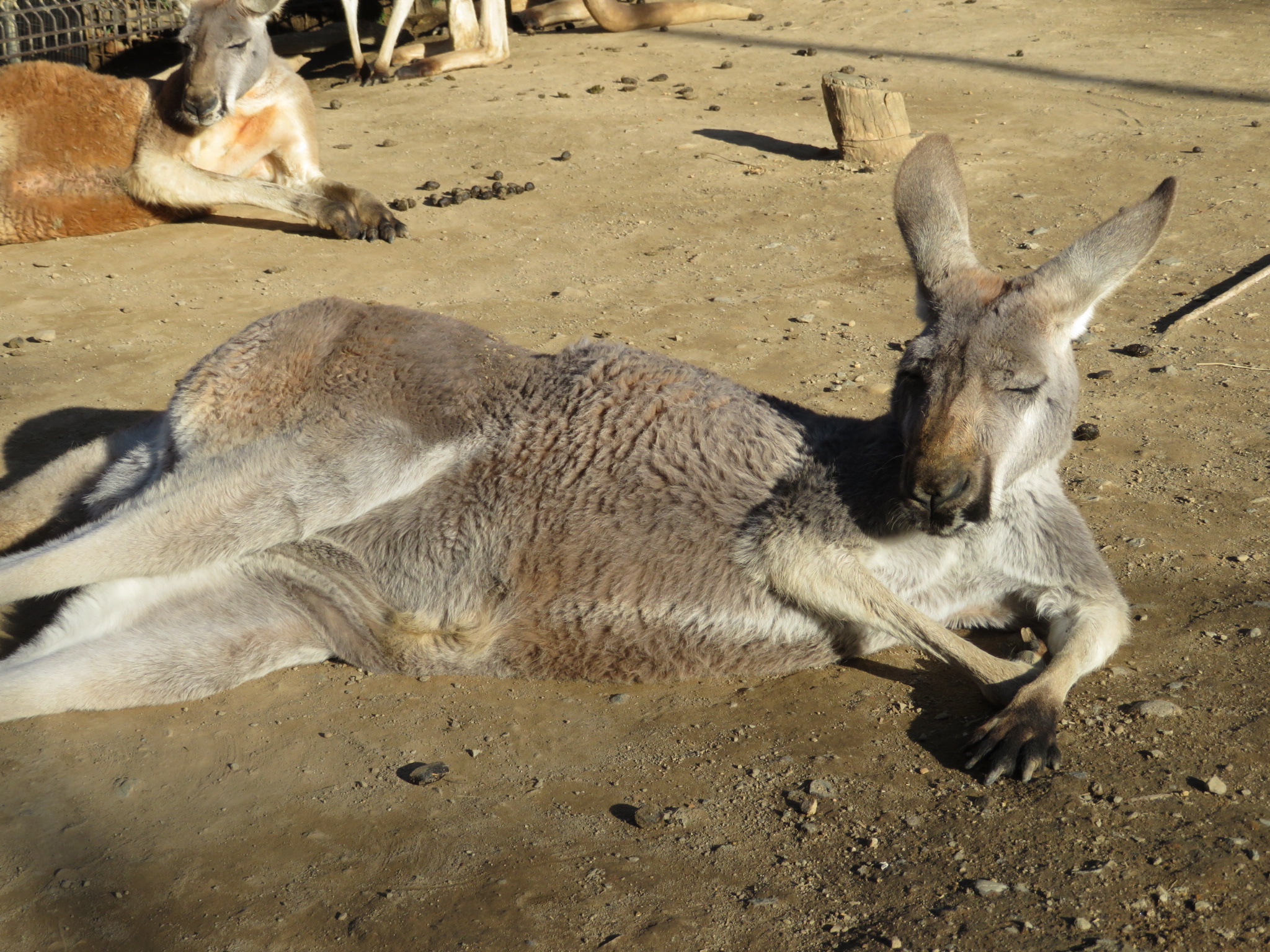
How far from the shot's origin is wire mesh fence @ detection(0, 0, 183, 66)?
27.6ft

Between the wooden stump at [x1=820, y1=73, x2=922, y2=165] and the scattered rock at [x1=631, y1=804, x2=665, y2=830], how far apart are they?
5.72 meters

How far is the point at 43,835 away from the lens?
2553 millimetres

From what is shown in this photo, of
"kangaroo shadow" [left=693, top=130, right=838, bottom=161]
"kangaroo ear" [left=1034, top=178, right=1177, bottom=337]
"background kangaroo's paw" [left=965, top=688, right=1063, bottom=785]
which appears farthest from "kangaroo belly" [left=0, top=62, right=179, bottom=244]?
"background kangaroo's paw" [left=965, top=688, right=1063, bottom=785]

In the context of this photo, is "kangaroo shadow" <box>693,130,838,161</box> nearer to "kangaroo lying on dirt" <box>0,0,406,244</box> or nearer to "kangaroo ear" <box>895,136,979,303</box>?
"kangaroo lying on dirt" <box>0,0,406,244</box>

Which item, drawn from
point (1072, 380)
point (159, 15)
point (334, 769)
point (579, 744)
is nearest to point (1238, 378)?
point (1072, 380)

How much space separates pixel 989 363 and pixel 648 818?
133cm

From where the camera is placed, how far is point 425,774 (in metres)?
2.69

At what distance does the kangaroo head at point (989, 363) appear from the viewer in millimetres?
2623

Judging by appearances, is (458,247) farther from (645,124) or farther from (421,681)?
(421,681)

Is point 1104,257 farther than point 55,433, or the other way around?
point 55,433

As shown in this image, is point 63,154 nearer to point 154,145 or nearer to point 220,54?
point 154,145

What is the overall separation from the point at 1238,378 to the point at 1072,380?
2.03m

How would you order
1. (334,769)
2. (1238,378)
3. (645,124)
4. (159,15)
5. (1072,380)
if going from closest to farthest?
1. (334,769)
2. (1072,380)
3. (1238,378)
4. (645,124)
5. (159,15)

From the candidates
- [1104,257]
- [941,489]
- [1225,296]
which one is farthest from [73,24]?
[941,489]
